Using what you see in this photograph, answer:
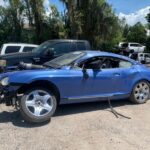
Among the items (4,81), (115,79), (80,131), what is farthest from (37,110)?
(115,79)

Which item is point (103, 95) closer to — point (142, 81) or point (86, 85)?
point (86, 85)

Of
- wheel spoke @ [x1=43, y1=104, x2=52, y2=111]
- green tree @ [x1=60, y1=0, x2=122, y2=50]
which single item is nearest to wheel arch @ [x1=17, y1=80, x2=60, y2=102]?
wheel spoke @ [x1=43, y1=104, x2=52, y2=111]

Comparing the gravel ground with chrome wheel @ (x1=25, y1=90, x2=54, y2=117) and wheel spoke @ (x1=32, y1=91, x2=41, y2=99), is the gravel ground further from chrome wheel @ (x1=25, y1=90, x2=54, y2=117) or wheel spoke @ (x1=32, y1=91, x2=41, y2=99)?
wheel spoke @ (x1=32, y1=91, x2=41, y2=99)

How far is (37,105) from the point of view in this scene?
6652 mm

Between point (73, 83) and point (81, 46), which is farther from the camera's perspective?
point (81, 46)

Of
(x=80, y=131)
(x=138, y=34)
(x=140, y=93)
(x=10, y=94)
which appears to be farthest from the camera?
(x=138, y=34)

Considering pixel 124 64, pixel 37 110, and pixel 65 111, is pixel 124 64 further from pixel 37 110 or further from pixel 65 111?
pixel 37 110

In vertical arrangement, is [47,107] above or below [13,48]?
below

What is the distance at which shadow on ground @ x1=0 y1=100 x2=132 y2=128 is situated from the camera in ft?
21.8

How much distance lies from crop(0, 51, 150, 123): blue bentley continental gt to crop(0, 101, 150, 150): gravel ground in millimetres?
330

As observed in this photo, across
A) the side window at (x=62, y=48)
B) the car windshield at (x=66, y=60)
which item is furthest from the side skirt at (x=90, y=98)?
the side window at (x=62, y=48)

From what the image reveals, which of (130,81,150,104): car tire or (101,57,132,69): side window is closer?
(101,57,132,69): side window

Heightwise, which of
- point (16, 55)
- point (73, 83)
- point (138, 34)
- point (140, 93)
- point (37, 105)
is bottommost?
point (138, 34)

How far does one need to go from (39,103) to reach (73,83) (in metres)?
0.98
